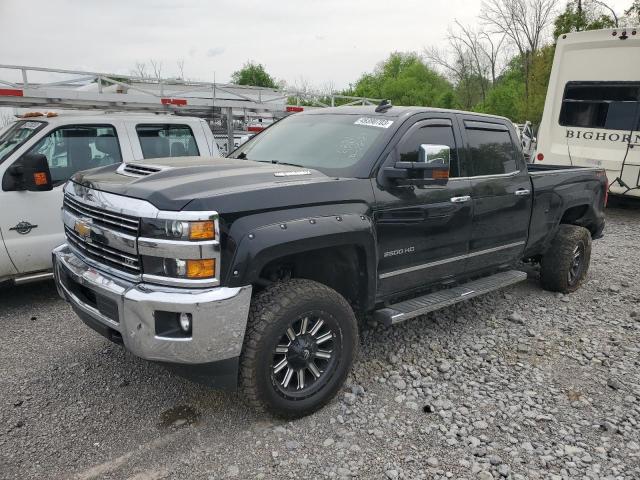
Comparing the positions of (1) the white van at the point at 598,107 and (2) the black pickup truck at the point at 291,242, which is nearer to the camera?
(2) the black pickup truck at the point at 291,242

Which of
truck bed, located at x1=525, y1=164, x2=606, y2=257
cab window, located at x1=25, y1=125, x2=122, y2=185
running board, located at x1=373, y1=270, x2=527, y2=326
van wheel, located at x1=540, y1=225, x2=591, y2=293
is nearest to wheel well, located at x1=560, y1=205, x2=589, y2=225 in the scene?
truck bed, located at x1=525, y1=164, x2=606, y2=257

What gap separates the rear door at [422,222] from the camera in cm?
355

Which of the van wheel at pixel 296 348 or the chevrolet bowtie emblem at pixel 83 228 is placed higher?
the chevrolet bowtie emblem at pixel 83 228

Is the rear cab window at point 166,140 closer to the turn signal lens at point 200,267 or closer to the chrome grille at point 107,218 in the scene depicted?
the chrome grille at point 107,218

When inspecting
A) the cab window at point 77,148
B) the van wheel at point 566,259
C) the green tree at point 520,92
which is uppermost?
the green tree at point 520,92

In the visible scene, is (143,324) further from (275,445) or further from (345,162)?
(345,162)

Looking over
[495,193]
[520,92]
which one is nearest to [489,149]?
[495,193]

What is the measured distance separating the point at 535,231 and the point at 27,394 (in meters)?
4.49

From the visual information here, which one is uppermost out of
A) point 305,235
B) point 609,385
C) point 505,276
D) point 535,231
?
point 305,235

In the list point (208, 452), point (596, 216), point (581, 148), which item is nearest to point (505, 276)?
point (596, 216)

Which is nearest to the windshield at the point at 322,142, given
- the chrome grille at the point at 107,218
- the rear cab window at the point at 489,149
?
the rear cab window at the point at 489,149

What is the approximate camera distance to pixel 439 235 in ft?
12.9

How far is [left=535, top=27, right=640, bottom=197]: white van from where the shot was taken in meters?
9.34

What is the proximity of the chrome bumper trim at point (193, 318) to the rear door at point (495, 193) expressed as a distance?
7.53 feet
